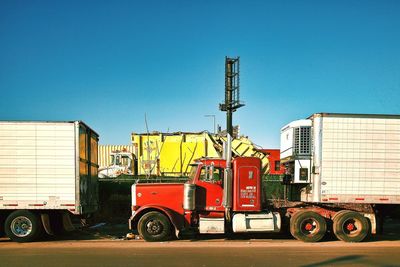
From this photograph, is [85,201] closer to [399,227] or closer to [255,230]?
[255,230]

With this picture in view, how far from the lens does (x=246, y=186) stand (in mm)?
11766

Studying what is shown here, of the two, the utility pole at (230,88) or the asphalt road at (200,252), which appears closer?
the asphalt road at (200,252)

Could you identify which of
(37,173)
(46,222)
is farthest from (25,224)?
(37,173)

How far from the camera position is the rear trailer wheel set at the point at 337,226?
37.6 ft

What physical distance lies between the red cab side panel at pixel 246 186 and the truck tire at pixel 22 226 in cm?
588

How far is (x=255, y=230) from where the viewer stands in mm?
11484

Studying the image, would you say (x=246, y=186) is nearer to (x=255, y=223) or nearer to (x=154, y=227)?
(x=255, y=223)

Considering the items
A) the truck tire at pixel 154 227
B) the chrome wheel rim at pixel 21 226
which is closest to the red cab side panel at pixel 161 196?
the truck tire at pixel 154 227

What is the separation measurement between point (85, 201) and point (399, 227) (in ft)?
39.3

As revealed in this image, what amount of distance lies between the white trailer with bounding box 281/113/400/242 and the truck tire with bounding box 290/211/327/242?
1.29ft

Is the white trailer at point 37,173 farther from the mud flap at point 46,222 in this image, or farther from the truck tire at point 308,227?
the truck tire at point 308,227

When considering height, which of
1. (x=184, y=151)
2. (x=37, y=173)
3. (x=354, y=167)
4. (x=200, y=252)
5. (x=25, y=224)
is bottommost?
(x=200, y=252)

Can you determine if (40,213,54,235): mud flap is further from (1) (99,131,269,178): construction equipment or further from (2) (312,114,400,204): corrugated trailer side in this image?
(1) (99,131,269,178): construction equipment

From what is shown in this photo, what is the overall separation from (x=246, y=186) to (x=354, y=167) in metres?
3.24
